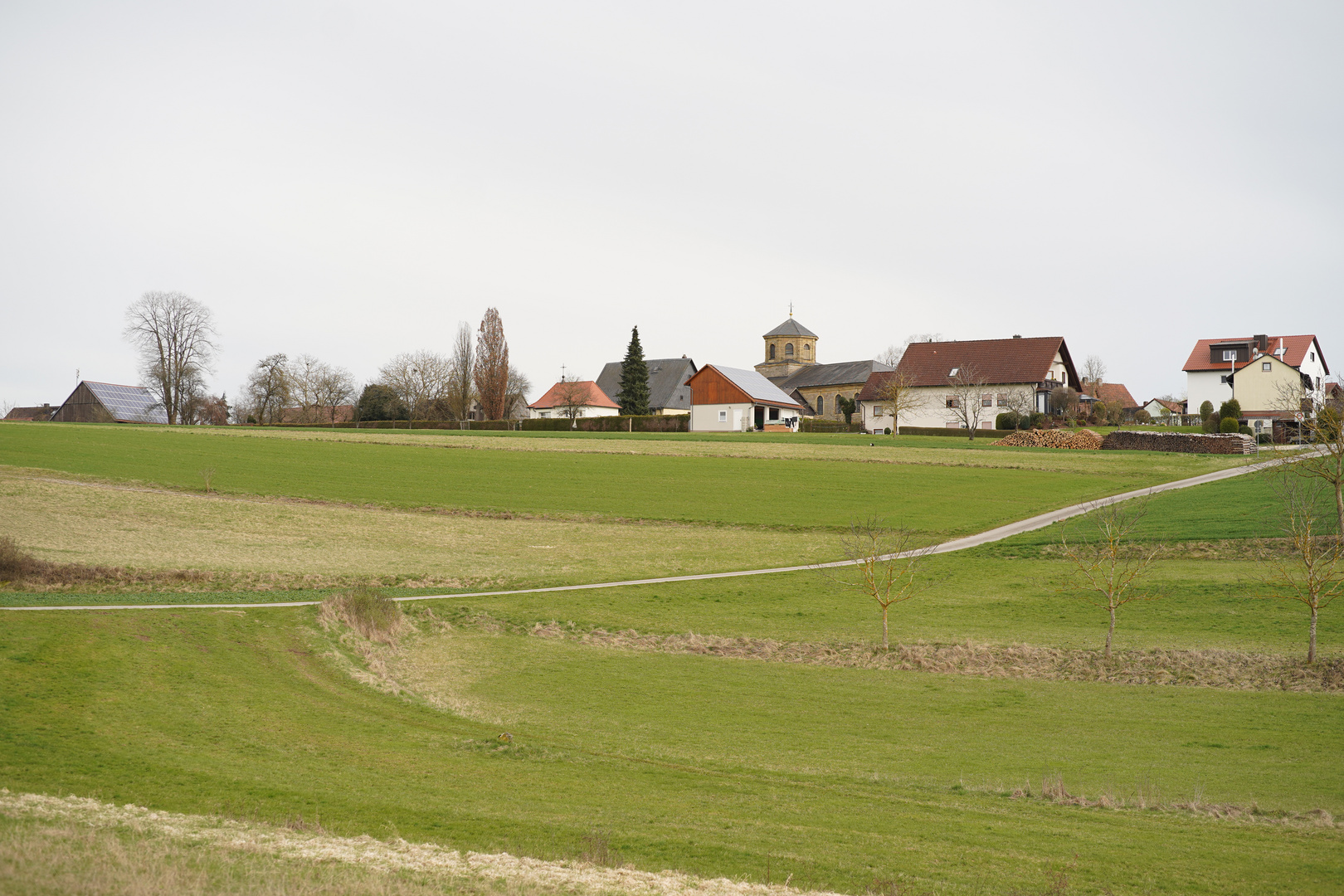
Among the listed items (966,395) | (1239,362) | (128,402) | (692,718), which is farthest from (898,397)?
(128,402)

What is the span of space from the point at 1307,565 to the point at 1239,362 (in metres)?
75.6

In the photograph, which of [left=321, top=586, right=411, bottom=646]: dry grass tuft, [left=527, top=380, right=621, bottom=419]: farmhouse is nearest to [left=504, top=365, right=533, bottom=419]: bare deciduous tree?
[left=527, top=380, right=621, bottom=419]: farmhouse

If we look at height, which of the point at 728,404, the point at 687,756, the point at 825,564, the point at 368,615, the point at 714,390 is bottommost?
the point at 687,756

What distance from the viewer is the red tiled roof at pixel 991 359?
81812 mm

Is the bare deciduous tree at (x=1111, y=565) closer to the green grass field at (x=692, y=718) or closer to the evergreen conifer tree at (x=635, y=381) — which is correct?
the green grass field at (x=692, y=718)

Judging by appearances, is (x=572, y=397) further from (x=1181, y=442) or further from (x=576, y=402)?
(x=1181, y=442)

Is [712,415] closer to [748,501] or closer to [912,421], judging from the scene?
[912,421]

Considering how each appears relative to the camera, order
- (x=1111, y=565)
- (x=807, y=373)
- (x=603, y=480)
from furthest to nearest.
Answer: (x=807, y=373)
(x=603, y=480)
(x=1111, y=565)

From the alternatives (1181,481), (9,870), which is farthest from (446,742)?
(1181,481)

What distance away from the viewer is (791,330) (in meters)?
133

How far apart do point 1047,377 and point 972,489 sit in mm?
40767

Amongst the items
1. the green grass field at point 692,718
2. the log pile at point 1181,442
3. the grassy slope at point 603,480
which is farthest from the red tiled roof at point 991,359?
the green grass field at point 692,718

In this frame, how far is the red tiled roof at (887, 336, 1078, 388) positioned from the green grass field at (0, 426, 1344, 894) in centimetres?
4676

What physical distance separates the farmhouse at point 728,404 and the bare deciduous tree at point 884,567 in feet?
160
